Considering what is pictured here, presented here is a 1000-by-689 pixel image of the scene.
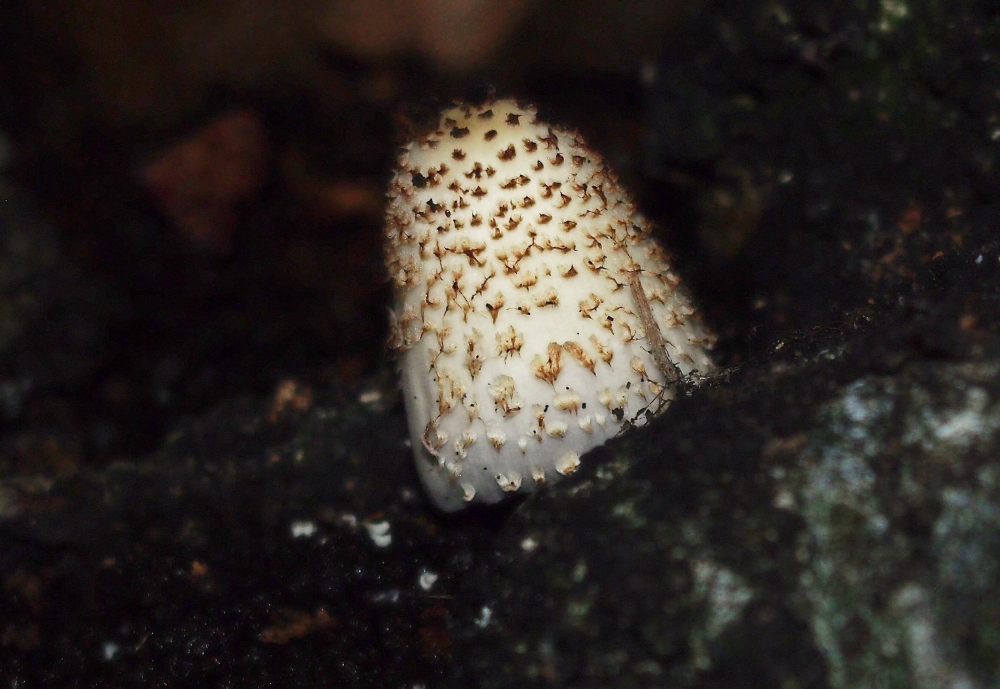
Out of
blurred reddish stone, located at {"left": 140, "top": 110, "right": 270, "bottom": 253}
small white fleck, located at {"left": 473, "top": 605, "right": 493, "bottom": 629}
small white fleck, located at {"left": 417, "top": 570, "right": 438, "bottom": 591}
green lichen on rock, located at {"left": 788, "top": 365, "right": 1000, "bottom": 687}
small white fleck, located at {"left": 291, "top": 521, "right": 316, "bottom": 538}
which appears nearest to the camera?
green lichen on rock, located at {"left": 788, "top": 365, "right": 1000, "bottom": 687}

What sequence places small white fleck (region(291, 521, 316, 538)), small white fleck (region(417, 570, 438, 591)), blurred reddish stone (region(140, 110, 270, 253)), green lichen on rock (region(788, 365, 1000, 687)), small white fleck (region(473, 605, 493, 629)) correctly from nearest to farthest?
green lichen on rock (region(788, 365, 1000, 687)), small white fleck (region(473, 605, 493, 629)), small white fleck (region(417, 570, 438, 591)), small white fleck (region(291, 521, 316, 538)), blurred reddish stone (region(140, 110, 270, 253))

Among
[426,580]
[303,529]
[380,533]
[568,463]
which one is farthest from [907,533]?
[303,529]

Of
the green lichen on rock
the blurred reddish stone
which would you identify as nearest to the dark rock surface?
the green lichen on rock

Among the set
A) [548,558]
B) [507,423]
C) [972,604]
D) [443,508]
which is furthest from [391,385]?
[972,604]

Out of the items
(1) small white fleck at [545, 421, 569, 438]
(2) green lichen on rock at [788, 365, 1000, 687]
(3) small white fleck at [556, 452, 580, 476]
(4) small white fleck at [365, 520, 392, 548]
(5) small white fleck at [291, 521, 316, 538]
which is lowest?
(2) green lichen on rock at [788, 365, 1000, 687]

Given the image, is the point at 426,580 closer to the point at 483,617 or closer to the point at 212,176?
the point at 483,617

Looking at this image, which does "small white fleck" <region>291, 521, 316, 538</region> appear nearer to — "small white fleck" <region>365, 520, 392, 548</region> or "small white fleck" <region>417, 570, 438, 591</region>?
"small white fleck" <region>365, 520, 392, 548</region>

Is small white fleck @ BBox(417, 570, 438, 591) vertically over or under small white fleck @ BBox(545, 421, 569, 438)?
A: under

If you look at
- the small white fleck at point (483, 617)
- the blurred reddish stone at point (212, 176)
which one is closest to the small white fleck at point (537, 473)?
the small white fleck at point (483, 617)
